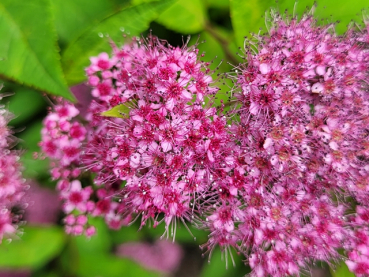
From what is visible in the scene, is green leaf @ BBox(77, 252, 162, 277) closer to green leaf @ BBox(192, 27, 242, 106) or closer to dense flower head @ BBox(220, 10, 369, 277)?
dense flower head @ BBox(220, 10, 369, 277)

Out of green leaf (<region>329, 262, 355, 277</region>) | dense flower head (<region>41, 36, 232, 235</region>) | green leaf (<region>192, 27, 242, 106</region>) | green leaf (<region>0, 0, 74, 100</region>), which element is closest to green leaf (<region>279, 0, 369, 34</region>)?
green leaf (<region>192, 27, 242, 106</region>)

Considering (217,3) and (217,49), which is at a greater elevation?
(217,3)

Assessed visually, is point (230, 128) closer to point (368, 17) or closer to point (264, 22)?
point (264, 22)

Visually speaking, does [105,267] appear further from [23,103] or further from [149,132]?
[23,103]

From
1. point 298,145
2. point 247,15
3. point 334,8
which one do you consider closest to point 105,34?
point 247,15

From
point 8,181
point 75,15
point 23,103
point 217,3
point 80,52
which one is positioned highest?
point 217,3

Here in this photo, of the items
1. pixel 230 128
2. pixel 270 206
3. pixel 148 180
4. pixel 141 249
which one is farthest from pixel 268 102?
pixel 141 249
